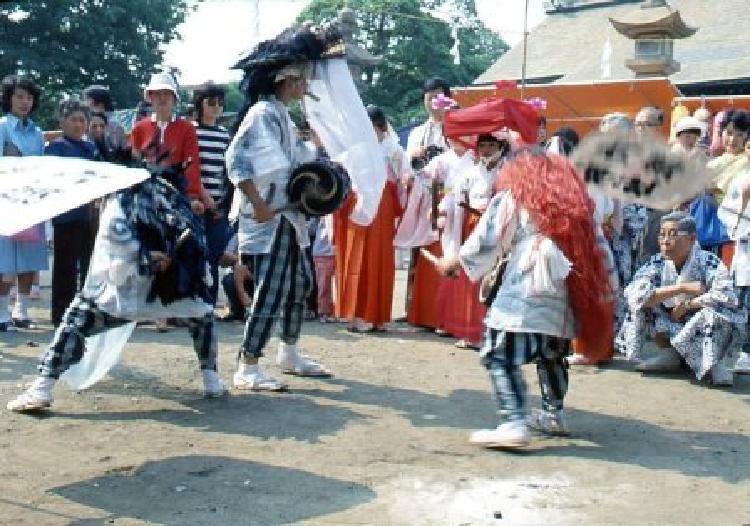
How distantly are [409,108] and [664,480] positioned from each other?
26.3 meters

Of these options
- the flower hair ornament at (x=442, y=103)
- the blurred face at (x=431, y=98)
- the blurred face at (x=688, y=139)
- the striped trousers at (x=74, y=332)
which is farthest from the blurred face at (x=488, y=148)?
the striped trousers at (x=74, y=332)

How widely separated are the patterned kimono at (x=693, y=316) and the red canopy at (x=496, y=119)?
1.25 meters

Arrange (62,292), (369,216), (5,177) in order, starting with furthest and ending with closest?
(62,292) → (369,216) → (5,177)

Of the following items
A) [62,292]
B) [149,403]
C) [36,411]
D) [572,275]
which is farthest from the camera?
[62,292]

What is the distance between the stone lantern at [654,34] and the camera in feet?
69.3

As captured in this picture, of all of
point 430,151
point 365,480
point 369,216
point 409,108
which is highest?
point 409,108

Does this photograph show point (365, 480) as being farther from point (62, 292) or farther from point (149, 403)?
point (62, 292)

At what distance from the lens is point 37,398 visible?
4.98m

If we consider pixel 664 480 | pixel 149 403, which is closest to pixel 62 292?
pixel 149 403

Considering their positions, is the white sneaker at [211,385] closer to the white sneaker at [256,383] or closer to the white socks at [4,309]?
the white sneaker at [256,383]

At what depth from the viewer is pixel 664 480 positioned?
431cm

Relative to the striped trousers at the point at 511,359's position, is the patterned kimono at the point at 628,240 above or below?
above

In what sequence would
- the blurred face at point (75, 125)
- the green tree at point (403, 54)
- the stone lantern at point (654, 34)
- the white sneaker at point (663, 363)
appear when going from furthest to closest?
the green tree at point (403, 54) → the stone lantern at point (654, 34) → the blurred face at point (75, 125) → the white sneaker at point (663, 363)

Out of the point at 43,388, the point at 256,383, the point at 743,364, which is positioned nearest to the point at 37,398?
the point at 43,388
